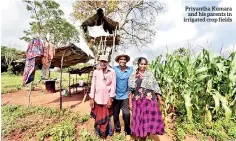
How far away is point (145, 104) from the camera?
12.5 feet

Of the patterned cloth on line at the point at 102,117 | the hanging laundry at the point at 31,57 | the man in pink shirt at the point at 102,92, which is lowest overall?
the patterned cloth on line at the point at 102,117

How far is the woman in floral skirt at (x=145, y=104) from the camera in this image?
3.78m

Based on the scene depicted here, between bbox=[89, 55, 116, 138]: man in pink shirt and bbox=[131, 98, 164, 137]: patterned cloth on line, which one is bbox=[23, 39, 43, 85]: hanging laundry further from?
bbox=[131, 98, 164, 137]: patterned cloth on line

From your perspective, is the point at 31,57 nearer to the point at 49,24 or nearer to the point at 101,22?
the point at 101,22

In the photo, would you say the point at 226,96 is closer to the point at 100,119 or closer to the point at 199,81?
the point at 199,81

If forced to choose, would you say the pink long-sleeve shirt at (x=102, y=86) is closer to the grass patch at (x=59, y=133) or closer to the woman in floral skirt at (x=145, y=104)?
the woman in floral skirt at (x=145, y=104)

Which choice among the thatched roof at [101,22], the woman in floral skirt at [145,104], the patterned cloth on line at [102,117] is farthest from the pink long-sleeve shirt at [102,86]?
the thatched roof at [101,22]

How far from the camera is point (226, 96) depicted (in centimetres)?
493


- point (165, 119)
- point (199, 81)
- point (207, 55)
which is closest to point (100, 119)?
point (165, 119)

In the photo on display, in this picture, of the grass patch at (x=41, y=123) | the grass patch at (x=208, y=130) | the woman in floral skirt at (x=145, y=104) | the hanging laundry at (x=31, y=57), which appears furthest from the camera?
the hanging laundry at (x=31, y=57)

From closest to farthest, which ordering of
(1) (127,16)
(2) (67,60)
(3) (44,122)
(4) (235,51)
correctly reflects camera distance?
(4) (235,51) < (3) (44,122) < (2) (67,60) < (1) (127,16)

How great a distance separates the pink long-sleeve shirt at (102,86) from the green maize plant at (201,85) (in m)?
1.51

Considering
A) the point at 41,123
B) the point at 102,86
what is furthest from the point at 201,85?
the point at 41,123

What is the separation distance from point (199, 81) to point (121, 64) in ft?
5.84
